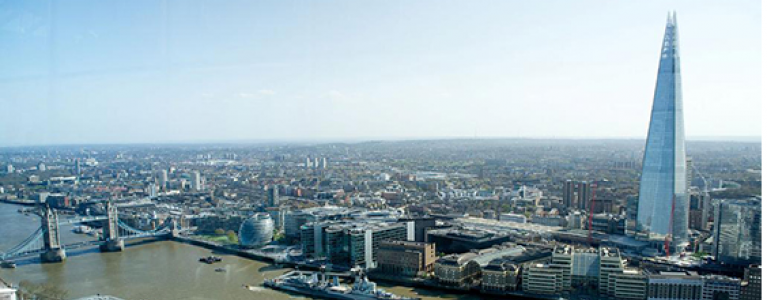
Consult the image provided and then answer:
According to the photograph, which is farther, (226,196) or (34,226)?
(226,196)

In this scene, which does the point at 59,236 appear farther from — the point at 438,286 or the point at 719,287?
the point at 719,287

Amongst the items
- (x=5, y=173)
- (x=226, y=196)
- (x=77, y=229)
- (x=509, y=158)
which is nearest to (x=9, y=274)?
(x=5, y=173)

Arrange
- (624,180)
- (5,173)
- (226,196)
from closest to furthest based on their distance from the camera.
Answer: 1. (5,173)
2. (624,180)
3. (226,196)

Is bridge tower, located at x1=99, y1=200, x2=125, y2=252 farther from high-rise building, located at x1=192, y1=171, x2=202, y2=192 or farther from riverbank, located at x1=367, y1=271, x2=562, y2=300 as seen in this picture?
high-rise building, located at x1=192, y1=171, x2=202, y2=192

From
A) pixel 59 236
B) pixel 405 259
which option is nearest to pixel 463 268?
pixel 405 259

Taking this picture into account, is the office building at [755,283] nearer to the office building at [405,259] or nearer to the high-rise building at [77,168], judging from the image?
the office building at [405,259]

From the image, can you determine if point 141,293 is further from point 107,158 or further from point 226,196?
point 226,196

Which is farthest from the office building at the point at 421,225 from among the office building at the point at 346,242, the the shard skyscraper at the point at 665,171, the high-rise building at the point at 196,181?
the high-rise building at the point at 196,181
